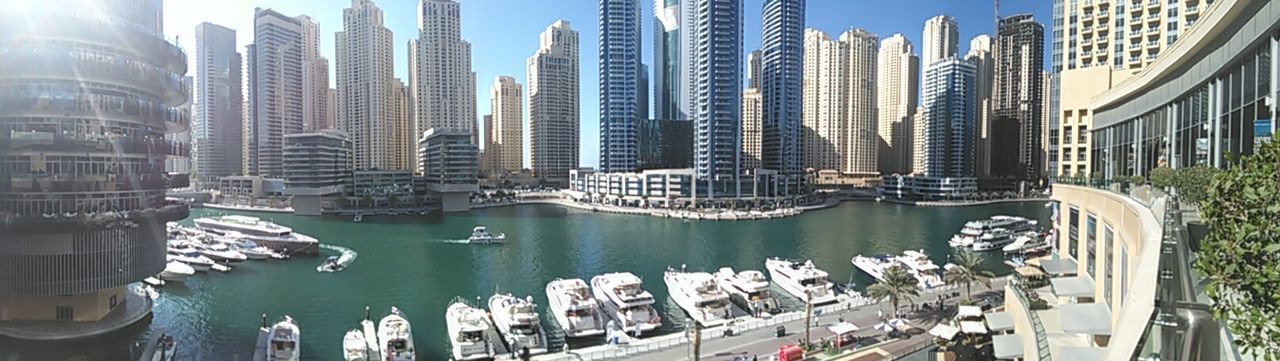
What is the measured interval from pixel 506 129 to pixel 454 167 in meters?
42.7

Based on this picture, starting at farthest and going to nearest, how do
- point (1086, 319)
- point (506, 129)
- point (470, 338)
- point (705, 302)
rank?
point (506, 129), point (705, 302), point (470, 338), point (1086, 319)

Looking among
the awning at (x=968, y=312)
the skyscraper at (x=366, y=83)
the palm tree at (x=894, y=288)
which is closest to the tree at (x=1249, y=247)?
the awning at (x=968, y=312)

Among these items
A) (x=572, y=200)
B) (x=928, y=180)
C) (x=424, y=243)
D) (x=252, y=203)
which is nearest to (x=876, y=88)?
(x=928, y=180)

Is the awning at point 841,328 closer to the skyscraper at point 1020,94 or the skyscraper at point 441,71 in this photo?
the skyscraper at point 441,71

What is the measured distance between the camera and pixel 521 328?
18.4 metres

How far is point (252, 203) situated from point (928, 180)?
91270mm

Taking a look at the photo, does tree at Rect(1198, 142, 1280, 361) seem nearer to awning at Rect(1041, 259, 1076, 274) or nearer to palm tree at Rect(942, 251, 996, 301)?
awning at Rect(1041, 259, 1076, 274)

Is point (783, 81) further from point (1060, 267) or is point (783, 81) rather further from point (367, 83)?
point (1060, 267)

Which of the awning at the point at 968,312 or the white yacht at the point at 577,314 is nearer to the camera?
the awning at the point at 968,312

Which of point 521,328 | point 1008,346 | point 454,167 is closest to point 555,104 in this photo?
point 454,167

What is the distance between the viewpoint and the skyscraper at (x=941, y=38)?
111m

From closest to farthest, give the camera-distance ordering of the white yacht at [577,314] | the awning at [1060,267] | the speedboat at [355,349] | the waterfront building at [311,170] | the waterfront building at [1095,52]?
the awning at [1060,267] < the speedboat at [355,349] < the waterfront building at [1095,52] < the white yacht at [577,314] < the waterfront building at [311,170]

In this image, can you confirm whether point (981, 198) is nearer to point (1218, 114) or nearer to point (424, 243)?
point (424, 243)

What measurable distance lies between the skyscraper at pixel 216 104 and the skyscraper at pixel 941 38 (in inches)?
4545
